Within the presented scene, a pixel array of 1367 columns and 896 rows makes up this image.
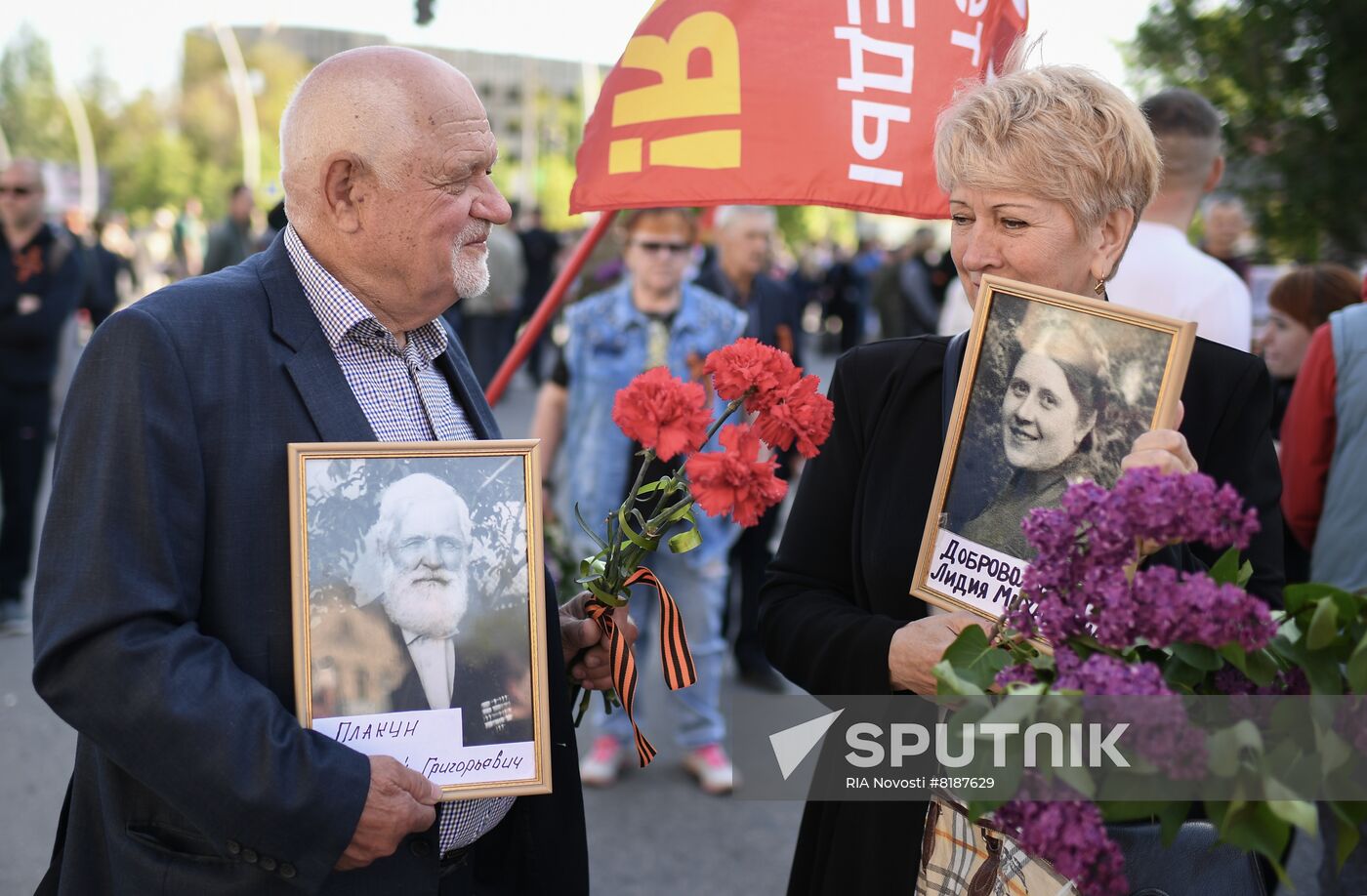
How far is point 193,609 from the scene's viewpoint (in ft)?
5.96

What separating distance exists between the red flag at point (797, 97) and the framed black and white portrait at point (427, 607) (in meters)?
1.17

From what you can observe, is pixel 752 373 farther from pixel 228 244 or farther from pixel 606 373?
pixel 228 244

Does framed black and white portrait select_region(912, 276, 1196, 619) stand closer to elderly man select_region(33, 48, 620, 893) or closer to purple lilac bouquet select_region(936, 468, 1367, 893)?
purple lilac bouquet select_region(936, 468, 1367, 893)

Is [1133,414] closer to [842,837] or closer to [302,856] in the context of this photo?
[842,837]

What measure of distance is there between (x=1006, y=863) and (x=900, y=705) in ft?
1.01

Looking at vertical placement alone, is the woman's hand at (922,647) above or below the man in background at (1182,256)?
below

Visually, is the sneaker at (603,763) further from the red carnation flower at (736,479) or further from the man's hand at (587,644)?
the red carnation flower at (736,479)

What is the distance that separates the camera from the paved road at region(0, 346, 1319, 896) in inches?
176

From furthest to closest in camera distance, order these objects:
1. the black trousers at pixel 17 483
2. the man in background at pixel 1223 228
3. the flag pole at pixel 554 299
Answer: the man in background at pixel 1223 228, the black trousers at pixel 17 483, the flag pole at pixel 554 299

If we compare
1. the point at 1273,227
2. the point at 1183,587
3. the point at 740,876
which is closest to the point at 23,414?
the point at 740,876

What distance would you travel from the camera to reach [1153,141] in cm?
214

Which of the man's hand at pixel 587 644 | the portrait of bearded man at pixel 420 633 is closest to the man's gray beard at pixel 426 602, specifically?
the portrait of bearded man at pixel 420 633

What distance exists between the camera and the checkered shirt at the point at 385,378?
80.8 inches

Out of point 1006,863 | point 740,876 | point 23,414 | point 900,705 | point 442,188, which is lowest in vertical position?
point 740,876
